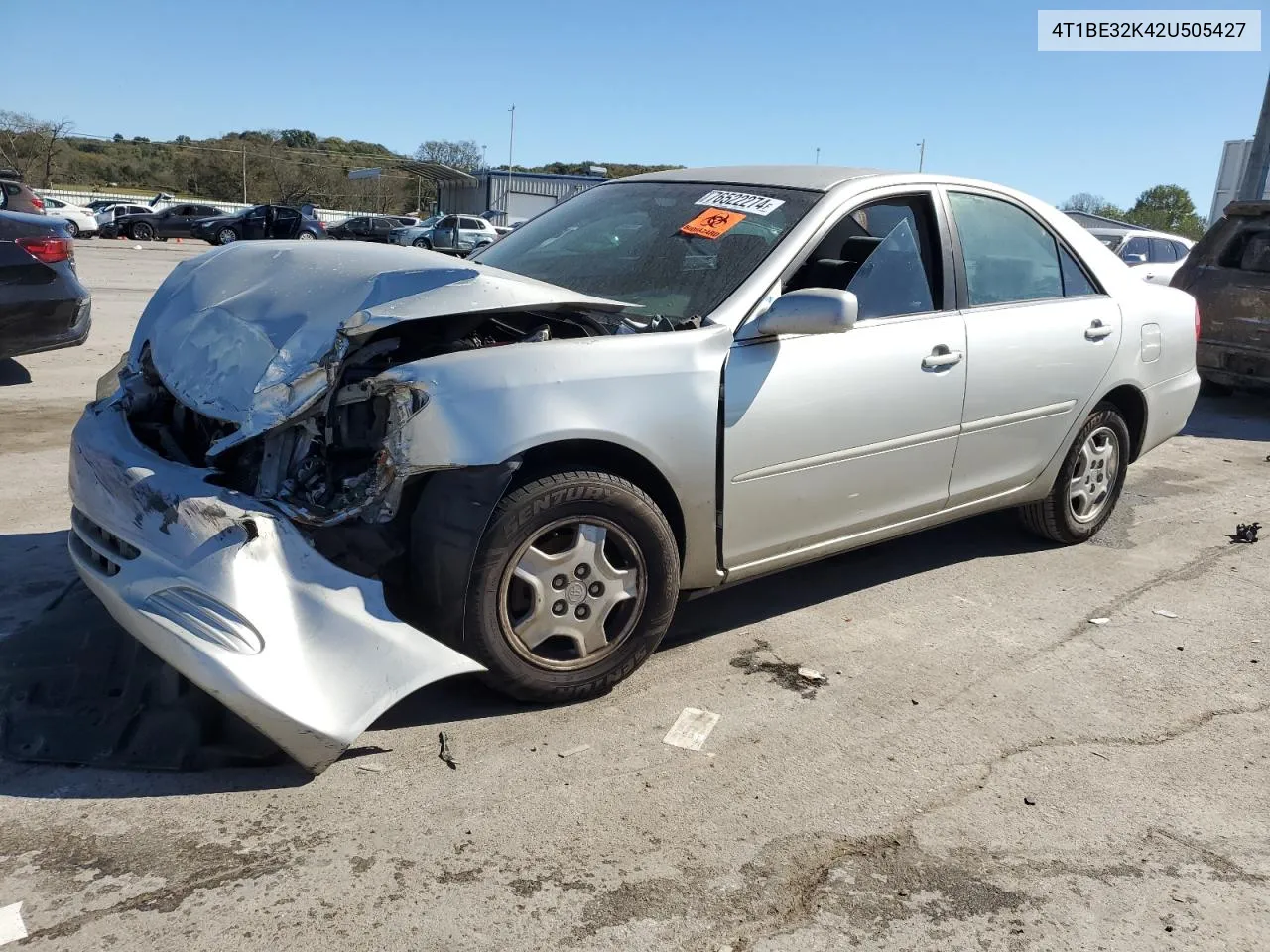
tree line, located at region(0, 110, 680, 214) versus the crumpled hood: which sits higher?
tree line, located at region(0, 110, 680, 214)

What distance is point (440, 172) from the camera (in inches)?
1971

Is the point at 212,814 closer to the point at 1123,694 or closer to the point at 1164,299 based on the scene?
the point at 1123,694

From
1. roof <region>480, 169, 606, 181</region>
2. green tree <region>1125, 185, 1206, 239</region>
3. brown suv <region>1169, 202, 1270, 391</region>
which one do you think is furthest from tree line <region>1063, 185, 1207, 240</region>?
brown suv <region>1169, 202, 1270, 391</region>

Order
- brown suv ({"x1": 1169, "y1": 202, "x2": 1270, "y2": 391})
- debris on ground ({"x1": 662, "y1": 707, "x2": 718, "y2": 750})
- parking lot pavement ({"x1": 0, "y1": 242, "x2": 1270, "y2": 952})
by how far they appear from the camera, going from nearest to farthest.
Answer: parking lot pavement ({"x1": 0, "y1": 242, "x2": 1270, "y2": 952}) → debris on ground ({"x1": 662, "y1": 707, "x2": 718, "y2": 750}) → brown suv ({"x1": 1169, "y1": 202, "x2": 1270, "y2": 391})

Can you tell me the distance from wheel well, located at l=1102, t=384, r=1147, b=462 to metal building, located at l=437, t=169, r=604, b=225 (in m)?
36.2

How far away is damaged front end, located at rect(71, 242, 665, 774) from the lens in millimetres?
2631

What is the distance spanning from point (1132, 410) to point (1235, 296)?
437cm

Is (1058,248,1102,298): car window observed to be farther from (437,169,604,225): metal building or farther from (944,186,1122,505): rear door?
(437,169,604,225): metal building

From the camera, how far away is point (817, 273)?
3861 millimetres

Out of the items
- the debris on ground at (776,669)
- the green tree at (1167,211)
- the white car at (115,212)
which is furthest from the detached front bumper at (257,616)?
the green tree at (1167,211)

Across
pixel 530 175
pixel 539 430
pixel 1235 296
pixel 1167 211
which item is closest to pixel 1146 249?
pixel 1235 296

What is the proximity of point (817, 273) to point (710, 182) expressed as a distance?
709 mm

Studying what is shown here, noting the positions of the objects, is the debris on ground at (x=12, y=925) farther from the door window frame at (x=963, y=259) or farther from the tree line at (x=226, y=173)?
the tree line at (x=226, y=173)

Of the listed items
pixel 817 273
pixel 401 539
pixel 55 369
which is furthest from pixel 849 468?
pixel 55 369
